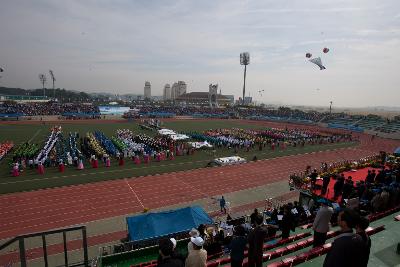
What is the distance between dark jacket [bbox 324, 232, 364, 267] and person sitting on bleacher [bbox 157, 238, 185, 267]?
1.75 m

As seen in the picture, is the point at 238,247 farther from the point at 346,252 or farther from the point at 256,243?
the point at 346,252

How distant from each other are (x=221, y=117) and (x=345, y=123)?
3144cm

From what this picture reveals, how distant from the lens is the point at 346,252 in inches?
134

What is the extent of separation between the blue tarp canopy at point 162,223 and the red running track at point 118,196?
5.18 meters

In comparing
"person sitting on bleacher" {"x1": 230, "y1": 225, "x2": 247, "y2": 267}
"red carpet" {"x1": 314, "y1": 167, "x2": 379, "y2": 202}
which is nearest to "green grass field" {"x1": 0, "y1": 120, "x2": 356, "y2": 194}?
"red carpet" {"x1": 314, "y1": 167, "x2": 379, "y2": 202}

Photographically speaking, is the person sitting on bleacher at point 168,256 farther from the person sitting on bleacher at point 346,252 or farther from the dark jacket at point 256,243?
the dark jacket at point 256,243

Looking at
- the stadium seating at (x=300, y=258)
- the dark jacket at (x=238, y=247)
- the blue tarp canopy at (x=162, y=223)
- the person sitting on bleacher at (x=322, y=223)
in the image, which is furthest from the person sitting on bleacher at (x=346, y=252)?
the blue tarp canopy at (x=162, y=223)

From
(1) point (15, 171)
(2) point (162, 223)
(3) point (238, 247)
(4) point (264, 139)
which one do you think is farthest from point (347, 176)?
(4) point (264, 139)

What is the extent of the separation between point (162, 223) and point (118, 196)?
27.4 ft

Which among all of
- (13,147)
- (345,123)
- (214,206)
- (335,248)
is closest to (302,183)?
(214,206)

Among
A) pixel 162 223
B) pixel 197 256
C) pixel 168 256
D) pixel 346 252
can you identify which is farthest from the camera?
pixel 162 223

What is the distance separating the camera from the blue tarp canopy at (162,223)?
11375mm

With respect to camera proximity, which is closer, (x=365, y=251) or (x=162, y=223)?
(x=365, y=251)

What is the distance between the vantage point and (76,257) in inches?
478
